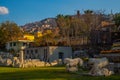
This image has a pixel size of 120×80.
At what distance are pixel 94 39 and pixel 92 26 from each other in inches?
826

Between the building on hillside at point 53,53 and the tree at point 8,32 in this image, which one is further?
the tree at point 8,32

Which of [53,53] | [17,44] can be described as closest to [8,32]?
[17,44]

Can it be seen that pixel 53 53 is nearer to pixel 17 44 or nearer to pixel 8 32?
pixel 17 44

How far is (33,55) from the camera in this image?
62.0 m

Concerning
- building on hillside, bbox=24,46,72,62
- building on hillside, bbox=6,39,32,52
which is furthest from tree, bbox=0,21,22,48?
building on hillside, bbox=24,46,72,62

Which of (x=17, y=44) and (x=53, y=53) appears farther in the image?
(x=17, y=44)

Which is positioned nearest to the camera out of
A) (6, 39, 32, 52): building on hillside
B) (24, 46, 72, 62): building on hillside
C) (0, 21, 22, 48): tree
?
(24, 46, 72, 62): building on hillside

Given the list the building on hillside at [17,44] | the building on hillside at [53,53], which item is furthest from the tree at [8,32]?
the building on hillside at [53,53]

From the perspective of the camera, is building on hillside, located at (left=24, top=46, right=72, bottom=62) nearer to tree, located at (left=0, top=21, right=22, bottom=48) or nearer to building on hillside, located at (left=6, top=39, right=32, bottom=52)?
building on hillside, located at (left=6, top=39, right=32, bottom=52)

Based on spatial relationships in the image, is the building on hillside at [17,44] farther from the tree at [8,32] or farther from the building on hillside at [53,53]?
the building on hillside at [53,53]

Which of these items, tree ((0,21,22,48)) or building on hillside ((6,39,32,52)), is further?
tree ((0,21,22,48))

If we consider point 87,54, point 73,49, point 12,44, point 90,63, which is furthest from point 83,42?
point 90,63

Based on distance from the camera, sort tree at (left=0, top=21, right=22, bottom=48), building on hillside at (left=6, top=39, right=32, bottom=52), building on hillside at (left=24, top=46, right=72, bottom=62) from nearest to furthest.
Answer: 1. building on hillside at (left=24, top=46, right=72, bottom=62)
2. building on hillside at (left=6, top=39, right=32, bottom=52)
3. tree at (left=0, top=21, right=22, bottom=48)

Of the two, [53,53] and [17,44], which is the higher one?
[17,44]
